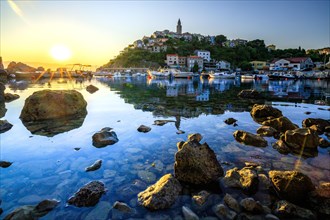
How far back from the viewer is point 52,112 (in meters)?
13.7

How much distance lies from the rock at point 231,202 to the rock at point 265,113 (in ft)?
31.8

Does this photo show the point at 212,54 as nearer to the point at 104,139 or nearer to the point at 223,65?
the point at 223,65

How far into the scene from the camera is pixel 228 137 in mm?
9836

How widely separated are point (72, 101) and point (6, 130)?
514cm

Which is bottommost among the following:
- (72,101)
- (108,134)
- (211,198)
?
(211,198)

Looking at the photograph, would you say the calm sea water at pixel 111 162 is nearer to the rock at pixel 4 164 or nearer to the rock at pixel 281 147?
the rock at pixel 4 164

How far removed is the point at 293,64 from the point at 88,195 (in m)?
131

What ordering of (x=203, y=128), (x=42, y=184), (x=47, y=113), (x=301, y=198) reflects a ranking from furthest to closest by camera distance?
(x=47, y=113) → (x=203, y=128) → (x=42, y=184) → (x=301, y=198)

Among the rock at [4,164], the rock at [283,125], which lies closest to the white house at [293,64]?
the rock at [283,125]

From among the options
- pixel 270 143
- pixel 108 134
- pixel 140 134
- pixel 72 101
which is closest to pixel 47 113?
pixel 72 101

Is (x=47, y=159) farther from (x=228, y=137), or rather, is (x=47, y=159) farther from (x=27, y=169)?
(x=228, y=137)

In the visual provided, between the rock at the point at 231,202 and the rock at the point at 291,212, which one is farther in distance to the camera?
the rock at the point at 231,202

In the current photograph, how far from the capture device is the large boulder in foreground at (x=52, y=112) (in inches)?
459

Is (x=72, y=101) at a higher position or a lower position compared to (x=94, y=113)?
higher
